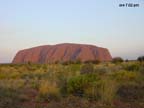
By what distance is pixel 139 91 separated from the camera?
13.4m

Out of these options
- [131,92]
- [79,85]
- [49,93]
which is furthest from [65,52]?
[49,93]

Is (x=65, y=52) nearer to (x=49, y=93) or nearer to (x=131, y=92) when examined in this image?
(x=131, y=92)

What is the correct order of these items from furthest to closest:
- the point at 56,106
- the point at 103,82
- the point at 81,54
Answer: the point at 81,54 → the point at 103,82 → the point at 56,106

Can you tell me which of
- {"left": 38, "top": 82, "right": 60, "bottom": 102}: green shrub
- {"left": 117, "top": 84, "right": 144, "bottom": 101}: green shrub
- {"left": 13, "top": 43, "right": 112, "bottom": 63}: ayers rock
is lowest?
{"left": 13, "top": 43, "right": 112, "bottom": 63}: ayers rock

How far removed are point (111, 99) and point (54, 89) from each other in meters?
2.43

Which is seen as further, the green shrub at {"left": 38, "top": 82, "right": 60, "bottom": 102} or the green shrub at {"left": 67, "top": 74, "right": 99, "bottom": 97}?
the green shrub at {"left": 67, "top": 74, "right": 99, "bottom": 97}

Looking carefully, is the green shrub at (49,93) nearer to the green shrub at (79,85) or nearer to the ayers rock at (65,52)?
the green shrub at (79,85)

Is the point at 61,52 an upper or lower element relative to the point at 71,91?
lower

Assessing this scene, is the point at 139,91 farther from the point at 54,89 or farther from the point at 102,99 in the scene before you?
the point at 54,89

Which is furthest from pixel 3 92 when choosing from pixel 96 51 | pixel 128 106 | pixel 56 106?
pixel 96 51

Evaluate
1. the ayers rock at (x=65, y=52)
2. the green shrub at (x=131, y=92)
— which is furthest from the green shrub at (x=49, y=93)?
the ayers rock at (x=65, y=52)

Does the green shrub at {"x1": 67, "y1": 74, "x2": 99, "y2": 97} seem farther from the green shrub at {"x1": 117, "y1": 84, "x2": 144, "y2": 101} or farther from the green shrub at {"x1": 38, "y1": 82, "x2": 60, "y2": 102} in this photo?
the green shrub at {"x1": 117, "y1": 84, "x2": 144, "y2": 101}

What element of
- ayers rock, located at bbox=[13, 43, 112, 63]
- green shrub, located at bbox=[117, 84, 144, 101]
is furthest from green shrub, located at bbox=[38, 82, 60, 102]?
ayers rock, located at bbox=[13, 43, 112, 63]

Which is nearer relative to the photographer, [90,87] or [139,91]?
[90,87]
